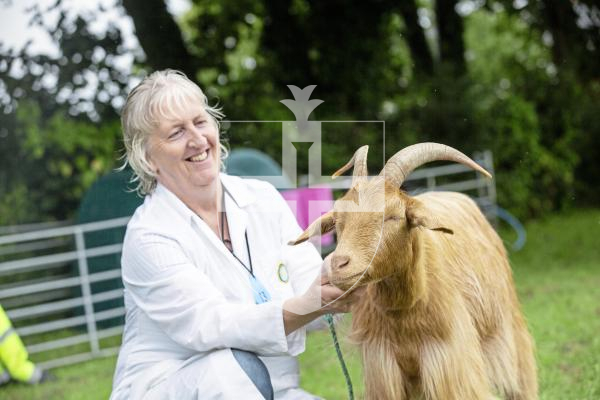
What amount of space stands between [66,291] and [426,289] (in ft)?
18.9

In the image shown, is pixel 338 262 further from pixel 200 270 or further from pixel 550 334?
pixel 550 334

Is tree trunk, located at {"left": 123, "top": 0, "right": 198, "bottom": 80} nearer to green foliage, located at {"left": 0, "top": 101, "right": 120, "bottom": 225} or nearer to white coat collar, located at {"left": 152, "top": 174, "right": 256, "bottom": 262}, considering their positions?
white coat collar, located at {"left": 152, "top": 174, "right": 256, "bottom": 262}

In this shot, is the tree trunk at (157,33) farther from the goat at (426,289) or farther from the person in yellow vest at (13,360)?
the person in yellow vest at (13,360)

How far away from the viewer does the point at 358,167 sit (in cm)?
276

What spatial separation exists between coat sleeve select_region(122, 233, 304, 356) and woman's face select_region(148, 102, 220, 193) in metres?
0.22

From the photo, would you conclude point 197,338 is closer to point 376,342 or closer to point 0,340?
point 376,342

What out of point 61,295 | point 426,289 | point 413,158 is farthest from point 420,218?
point 61,295

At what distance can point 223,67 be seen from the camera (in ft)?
20.8

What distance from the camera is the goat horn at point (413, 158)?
283cm

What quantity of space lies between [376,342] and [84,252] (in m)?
4.61

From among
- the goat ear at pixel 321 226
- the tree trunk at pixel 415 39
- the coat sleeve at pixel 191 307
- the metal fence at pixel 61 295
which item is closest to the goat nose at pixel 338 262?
the goat ear at pixel 321 226

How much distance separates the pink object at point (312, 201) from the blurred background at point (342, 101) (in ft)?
0.45

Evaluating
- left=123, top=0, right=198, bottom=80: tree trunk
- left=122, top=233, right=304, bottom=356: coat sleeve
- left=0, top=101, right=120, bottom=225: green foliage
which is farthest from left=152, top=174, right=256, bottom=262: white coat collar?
left=0, top=101, right=120, bottom=225: green foliage

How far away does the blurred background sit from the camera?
187 inches
